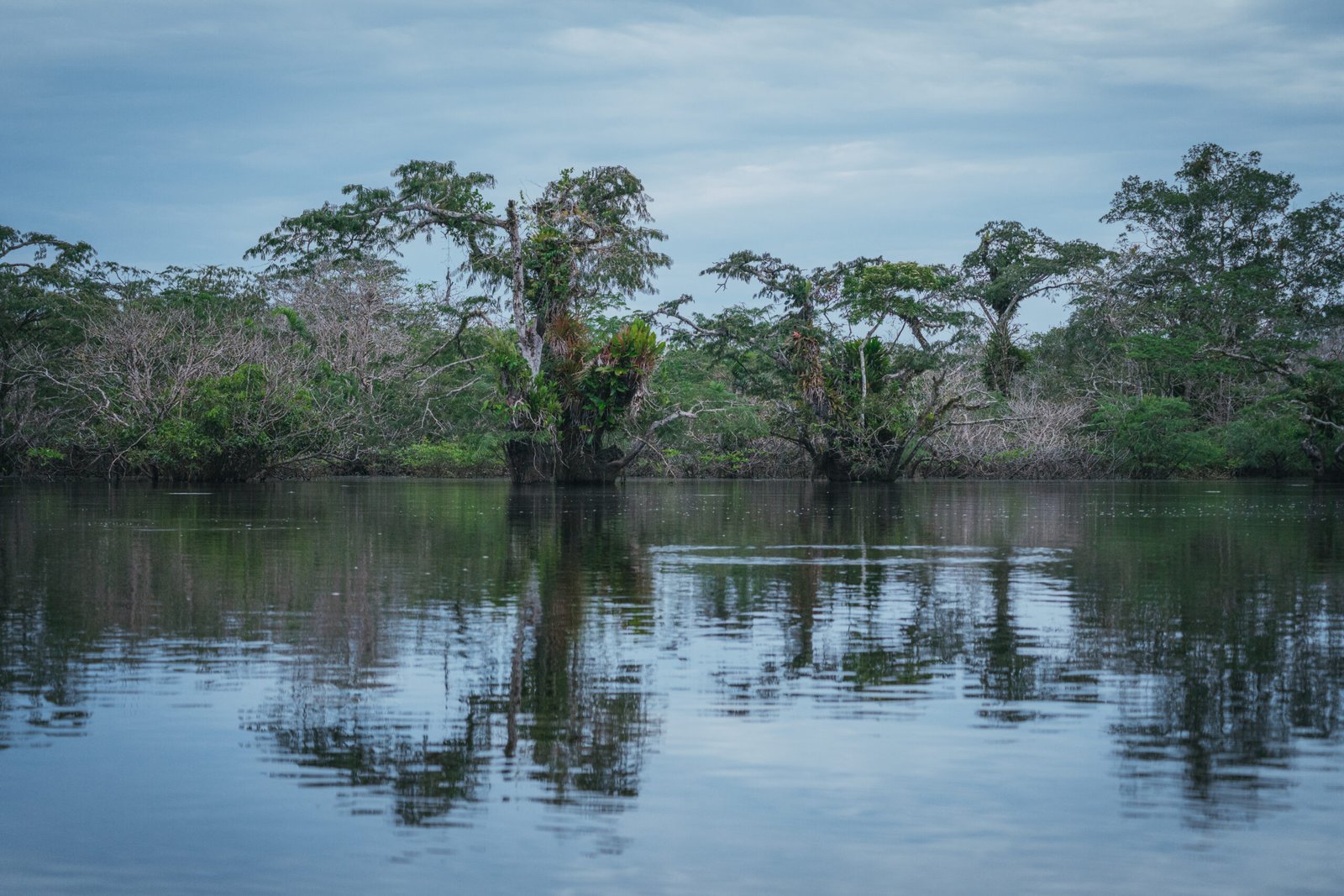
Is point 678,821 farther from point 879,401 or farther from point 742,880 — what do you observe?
point 879,401

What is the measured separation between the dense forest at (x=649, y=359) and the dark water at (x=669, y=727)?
2826 cm

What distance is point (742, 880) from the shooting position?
13.5ft

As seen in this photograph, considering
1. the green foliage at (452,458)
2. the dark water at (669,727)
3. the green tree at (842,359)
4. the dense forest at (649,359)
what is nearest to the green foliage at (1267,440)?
the dense forest at (649,359)

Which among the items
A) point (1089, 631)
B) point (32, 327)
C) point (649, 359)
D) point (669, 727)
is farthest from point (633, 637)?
point (32, 327)

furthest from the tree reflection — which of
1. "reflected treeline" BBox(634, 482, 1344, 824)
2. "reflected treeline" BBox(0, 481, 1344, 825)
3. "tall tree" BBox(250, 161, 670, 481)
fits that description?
"tall tree" BBox(250, 161, 670, 481)

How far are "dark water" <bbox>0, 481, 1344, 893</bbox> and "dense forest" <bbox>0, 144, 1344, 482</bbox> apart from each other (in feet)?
92.7

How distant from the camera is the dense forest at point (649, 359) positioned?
41344 mm

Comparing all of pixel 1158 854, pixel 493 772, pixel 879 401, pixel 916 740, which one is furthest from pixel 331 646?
pixel 879 401

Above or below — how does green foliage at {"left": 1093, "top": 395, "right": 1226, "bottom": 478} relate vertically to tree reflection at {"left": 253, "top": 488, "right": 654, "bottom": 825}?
above

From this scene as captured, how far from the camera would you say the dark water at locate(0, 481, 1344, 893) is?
4285mm

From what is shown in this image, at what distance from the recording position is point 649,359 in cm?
4028

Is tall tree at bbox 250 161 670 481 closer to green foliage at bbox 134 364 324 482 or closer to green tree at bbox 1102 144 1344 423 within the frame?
green foliage at bbox 134 364 324 482

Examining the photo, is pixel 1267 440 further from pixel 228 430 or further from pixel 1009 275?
pixel 228 430

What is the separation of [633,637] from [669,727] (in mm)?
2690
